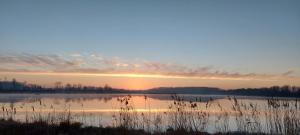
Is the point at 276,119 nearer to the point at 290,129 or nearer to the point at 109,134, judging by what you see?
the point at 290,129

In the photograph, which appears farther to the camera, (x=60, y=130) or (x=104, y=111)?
(x=104, y=111)

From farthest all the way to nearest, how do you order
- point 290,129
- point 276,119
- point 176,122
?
point 176,122 < point 276,119 < point 290,129

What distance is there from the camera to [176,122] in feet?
44.8

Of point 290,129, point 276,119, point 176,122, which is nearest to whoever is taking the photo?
point 290,129

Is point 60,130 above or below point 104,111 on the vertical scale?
above

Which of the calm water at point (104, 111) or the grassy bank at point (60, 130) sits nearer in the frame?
the grassy bank at point (60, 130)

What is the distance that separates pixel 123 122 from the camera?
14359mm

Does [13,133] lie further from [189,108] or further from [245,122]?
[245,122]

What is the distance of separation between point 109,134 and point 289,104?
5.88 metres

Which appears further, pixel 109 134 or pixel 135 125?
pixel 135 125

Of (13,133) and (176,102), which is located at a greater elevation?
(176,102)

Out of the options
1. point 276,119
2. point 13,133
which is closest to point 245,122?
point 276,119

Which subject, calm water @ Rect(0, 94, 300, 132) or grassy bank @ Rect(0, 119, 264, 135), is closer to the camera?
grassy bank @ Rect(0, 119, 264, 135)

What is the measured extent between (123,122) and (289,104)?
5.66 meters
